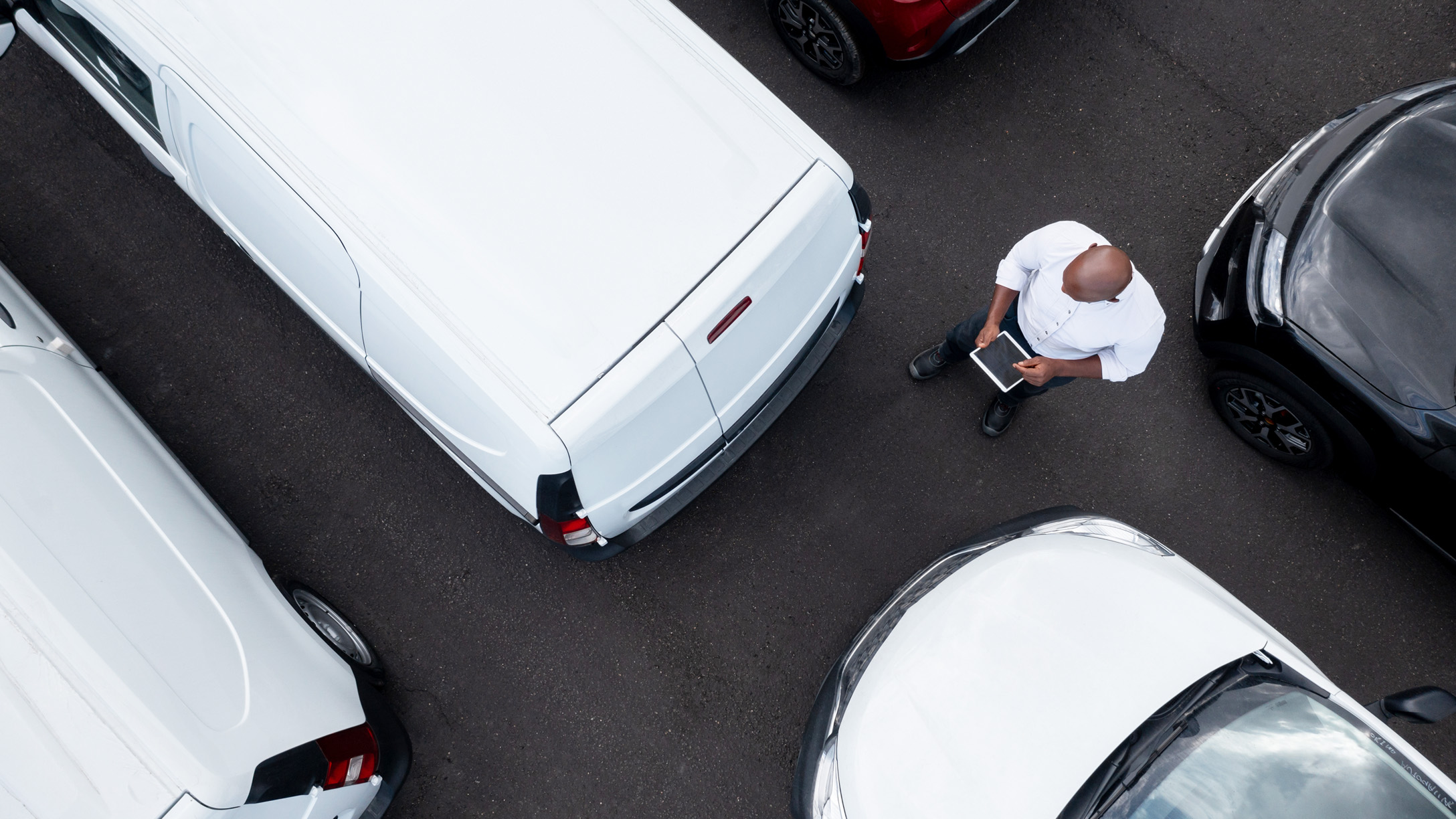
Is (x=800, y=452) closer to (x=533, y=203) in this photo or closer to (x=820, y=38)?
(x=533, y=203)

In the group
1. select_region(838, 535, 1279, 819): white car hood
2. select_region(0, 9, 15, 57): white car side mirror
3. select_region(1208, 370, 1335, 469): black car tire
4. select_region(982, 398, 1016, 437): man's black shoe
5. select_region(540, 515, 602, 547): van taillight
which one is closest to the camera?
select_region(838, 535, 1279, 819): white car hood

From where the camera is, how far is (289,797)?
2.66m

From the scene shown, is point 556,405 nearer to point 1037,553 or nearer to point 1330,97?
point 1037,553

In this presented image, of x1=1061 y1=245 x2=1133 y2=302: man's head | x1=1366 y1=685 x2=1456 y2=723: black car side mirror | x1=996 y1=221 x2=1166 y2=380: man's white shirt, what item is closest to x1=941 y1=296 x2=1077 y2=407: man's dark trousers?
x1=996 y1=221 x2=1166 y2=380: man's white shirt

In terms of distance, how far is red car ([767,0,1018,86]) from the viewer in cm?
351

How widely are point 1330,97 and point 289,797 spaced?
19.6 ft

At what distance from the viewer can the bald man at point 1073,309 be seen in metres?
2.57

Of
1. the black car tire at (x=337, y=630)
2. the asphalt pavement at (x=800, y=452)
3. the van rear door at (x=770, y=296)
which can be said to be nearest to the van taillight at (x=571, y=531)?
the van rear door at (x=770, y=296)

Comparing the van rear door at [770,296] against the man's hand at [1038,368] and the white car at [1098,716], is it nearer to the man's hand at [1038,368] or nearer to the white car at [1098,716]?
the man's hand at [1038,368]

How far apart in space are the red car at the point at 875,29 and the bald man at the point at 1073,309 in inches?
52.1

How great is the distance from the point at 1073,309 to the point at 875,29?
1.75 meters

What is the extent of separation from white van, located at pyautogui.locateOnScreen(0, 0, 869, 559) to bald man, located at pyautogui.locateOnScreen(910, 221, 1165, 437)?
74cm

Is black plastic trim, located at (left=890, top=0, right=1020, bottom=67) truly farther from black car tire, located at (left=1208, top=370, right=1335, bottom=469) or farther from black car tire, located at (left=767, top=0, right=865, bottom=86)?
black car tire, located at (left=1208, top=370, right=1335, bottom=469)

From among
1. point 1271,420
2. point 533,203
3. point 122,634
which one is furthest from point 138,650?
point 1271,420
